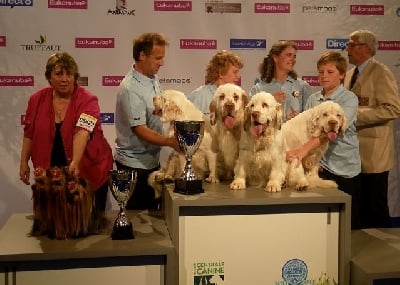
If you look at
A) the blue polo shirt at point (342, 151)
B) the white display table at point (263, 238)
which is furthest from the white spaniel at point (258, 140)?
the blue polo shirt at point (342, 151)

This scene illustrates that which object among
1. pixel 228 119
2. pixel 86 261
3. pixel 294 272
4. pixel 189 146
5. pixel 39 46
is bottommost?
pixel 294 272

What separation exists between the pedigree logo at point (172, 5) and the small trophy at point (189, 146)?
2590 millimetres

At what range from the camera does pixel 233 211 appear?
2555 millimetres

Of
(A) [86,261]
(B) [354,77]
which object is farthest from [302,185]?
(B) [354,77]

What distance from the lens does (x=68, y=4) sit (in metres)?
Result: 4.88

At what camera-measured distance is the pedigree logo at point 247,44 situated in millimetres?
5090

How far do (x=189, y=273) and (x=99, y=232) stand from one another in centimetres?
48

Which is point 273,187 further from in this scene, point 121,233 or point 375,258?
point 121,233

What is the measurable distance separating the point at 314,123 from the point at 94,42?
271 cm

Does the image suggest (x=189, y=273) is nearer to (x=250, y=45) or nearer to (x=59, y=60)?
(x=59, y=60)

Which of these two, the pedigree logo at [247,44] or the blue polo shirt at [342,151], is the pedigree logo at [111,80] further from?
the blue polo shirt at [342,151]

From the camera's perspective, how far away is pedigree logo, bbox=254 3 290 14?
16.7 feet

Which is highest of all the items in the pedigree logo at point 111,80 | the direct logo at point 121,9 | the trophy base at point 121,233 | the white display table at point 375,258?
the direct logo at point 121,9

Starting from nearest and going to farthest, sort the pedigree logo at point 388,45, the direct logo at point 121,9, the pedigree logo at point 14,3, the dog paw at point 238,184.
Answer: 1. the dog paw at point 238,184
2. the pedigree logo at point 14,3
3. the direct logo at point 121,9
4. the pedigree logo at point 388,45
